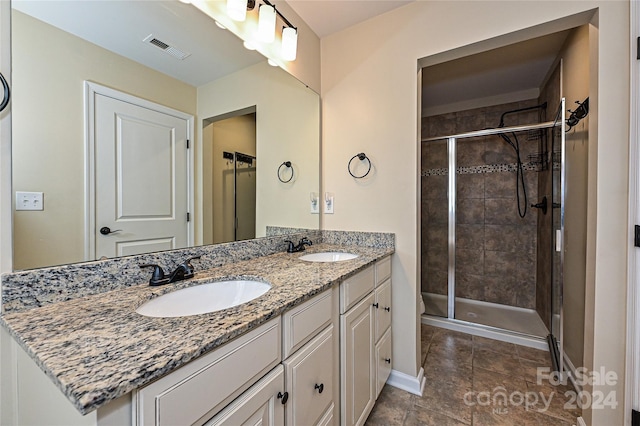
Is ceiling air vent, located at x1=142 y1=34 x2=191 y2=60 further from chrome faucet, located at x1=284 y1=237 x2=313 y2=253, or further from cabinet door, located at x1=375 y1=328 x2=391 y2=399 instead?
cabinet door, located at x1=375 y1=328 x2=391 y2=399

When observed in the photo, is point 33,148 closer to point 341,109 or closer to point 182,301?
point 182,301

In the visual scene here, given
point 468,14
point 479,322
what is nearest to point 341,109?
point 468,14

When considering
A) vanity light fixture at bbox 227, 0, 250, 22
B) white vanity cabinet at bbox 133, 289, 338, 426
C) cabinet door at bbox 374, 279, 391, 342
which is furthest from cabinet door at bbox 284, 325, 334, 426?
vanity light fixture at bbox 227, 0, 250, 22

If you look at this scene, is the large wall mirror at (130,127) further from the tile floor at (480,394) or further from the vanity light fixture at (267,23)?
the tile floor at (480,394)

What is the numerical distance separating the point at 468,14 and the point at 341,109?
908 mm

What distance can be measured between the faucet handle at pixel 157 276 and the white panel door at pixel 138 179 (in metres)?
0.09

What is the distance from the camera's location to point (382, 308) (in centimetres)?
158

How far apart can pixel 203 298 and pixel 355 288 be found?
2.21ft

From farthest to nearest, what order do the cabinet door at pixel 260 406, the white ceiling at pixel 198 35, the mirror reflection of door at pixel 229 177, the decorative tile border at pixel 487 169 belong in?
the decorative tile border at pixel 487 169 → the mirror reflection of door at pixel 229 177 → the white ceiling at pixel 198 35 → the cabinet door at pixel 260 406

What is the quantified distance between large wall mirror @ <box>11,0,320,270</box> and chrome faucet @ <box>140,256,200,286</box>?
11 cm

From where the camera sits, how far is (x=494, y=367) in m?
1.94

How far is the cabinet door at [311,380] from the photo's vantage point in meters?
0.84

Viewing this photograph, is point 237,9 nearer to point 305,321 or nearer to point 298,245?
point 298,245

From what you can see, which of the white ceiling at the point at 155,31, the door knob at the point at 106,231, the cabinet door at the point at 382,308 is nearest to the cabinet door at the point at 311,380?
the cabinet door at the point at 382,308
